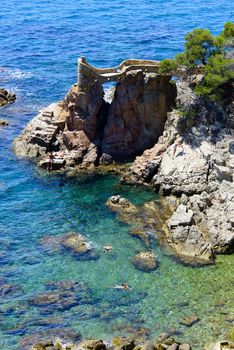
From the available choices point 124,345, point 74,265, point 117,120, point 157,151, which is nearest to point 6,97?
point 117,120

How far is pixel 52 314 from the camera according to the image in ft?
177

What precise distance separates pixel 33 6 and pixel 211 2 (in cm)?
4609

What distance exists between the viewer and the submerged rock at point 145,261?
197ft

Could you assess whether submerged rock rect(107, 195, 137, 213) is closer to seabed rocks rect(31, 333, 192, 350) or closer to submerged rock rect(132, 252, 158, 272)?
submerged rock rect(132, 252, 158, 272)

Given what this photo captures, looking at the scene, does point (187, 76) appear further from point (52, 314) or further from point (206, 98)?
point (52, 314)

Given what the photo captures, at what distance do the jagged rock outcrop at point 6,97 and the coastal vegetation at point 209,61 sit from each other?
34466mm

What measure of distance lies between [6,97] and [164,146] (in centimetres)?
3622

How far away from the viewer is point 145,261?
60781mm

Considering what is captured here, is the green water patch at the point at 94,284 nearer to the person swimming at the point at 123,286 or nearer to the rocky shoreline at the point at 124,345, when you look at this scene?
the person swimming at the point at 123,286

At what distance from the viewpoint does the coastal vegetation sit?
70.0 meters

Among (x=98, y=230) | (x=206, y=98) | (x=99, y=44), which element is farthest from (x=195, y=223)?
(x=99, y=44)

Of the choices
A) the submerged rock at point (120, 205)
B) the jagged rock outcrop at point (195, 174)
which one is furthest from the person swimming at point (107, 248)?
the submerged rock at point (120, 205)

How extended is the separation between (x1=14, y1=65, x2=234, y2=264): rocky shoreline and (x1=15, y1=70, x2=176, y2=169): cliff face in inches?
5.0

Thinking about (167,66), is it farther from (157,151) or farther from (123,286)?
(123,286)
